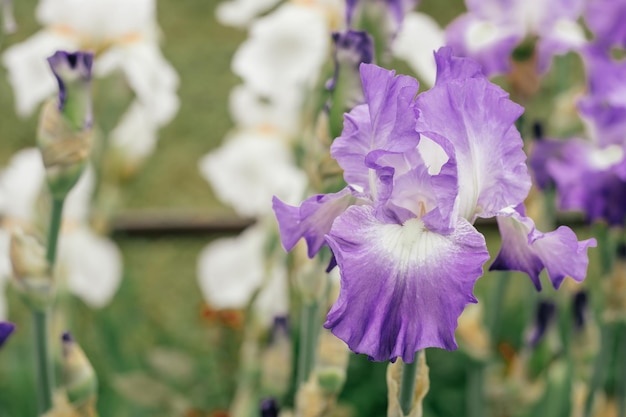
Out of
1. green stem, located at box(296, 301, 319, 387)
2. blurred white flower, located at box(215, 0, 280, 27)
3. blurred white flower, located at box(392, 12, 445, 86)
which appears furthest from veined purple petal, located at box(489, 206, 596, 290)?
blurred white flower, located at box(215, 0, 280, 27)

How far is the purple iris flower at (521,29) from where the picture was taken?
2.91 feet

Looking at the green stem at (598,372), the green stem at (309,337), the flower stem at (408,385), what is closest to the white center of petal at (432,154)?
the flower stem at (408,385)

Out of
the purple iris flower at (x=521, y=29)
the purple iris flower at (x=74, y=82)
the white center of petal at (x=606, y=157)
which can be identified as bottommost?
the white center of petal at (x=606, y=157)

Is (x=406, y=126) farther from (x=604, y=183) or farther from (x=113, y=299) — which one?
(x=113, y=299)

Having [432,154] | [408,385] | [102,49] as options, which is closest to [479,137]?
[432,154]

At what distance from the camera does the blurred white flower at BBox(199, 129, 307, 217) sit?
1.11 metres

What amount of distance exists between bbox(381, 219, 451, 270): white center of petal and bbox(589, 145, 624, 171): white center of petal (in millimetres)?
352

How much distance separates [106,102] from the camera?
1.06m

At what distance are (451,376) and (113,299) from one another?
18.8 inches

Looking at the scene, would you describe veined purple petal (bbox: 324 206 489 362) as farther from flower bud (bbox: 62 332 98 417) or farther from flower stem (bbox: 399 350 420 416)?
flower bud (bbox: 62 332 98 417)

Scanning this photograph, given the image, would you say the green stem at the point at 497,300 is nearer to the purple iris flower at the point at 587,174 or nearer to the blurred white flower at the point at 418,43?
the purple iris flower at the point at 587,174

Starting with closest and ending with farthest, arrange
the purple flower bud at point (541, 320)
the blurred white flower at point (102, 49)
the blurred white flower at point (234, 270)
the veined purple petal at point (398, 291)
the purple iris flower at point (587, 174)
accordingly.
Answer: the veined purple petal at point (398, 291) < the purple iris flower at point (587, 174) < the purple flower bud at point (541, 320) < the blurred white flower at point (102, 49) < the blurred white flower at point (234, 270)

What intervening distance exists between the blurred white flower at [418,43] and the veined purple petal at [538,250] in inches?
18.5

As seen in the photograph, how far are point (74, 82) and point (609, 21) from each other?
19.8 inches
